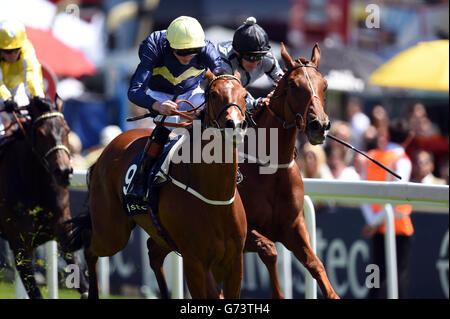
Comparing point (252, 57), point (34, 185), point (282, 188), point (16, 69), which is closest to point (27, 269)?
point (34, 185)

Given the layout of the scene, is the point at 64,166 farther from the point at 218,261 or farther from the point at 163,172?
the point at 218,261

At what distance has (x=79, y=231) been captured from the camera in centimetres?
748

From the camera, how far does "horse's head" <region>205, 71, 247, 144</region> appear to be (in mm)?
5359

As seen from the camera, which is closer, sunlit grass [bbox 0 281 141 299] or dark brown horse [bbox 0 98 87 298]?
dark brown horse [bbox 0 98 87 298]

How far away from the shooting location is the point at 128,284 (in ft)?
32.7

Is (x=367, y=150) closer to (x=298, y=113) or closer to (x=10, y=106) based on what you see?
(x=298, y=113)

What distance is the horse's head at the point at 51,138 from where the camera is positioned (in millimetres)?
7586

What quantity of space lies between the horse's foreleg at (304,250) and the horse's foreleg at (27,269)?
206 cm

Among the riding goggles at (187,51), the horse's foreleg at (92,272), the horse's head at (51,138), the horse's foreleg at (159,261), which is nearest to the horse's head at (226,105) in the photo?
the riding goggles at (187,51)

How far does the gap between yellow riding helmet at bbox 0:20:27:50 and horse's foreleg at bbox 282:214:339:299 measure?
9.34 ft

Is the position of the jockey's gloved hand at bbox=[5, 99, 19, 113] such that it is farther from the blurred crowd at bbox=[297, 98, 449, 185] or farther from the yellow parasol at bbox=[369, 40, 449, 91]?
the yellow parasol at bbox=[369, 40, 449, 91]

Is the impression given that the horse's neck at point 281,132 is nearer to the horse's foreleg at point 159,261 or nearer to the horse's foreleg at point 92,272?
the horse's foreleg at point 159,261

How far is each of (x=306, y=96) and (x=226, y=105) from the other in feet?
3.46

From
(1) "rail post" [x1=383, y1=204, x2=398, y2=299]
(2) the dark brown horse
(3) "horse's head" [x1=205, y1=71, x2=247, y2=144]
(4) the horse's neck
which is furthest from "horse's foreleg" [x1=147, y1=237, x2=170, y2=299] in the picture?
(3) "horse's head" [x1=205, y1=71, x2=247, y2=144]
